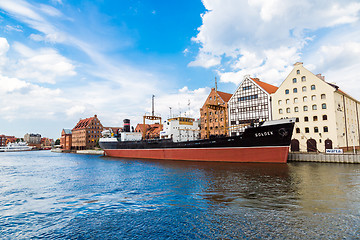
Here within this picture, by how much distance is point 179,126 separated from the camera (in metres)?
46.8

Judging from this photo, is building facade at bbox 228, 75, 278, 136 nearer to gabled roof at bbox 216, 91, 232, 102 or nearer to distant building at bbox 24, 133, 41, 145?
gabled roof at bbox 216, 91, 232, 102

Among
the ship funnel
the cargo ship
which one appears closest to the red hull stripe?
the cargo ship

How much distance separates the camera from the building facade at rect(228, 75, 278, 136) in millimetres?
43219

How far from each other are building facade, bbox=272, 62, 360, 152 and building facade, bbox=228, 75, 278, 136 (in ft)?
6.81

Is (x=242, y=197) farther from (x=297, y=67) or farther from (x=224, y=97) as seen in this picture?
(x=224, y=97)

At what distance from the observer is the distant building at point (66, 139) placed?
359 ft

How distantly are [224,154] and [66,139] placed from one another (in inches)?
4155

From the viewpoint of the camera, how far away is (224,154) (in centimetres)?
Result: 3241

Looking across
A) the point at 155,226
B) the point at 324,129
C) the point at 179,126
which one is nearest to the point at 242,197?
the point at 155,226

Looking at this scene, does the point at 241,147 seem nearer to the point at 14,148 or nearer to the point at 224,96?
the point at 224,96

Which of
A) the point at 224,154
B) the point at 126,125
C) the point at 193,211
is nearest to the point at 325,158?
the point at 224,154

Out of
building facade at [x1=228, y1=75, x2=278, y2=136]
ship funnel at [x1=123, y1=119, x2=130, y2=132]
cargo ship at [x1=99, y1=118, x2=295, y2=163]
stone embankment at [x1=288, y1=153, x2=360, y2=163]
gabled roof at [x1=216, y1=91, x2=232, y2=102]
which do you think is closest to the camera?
stone embankment at [x1=288, y1=153, x2=360, y2=163]

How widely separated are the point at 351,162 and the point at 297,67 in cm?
1977

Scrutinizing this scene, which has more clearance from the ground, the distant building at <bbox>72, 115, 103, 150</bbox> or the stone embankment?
the distant building at <bbox>72, 115, 103, 150</bbox>
